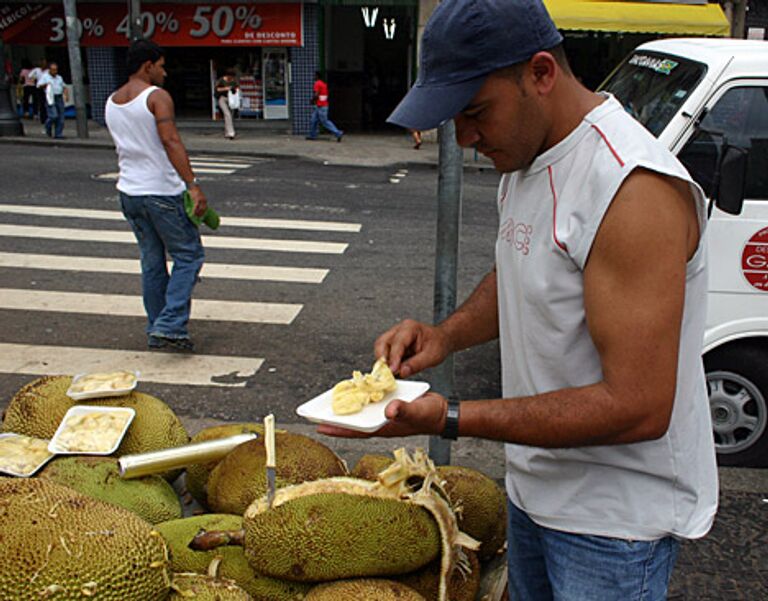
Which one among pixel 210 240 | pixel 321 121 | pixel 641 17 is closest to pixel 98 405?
pixel 210 240

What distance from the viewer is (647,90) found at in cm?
405

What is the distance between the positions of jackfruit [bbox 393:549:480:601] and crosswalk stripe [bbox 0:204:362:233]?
21.1 ft

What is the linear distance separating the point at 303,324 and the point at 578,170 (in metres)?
4.28

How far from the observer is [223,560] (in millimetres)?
2076

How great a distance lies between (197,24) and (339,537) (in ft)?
62.4

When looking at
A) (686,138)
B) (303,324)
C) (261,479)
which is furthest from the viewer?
(303,324)

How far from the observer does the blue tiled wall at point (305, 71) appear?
18469mm

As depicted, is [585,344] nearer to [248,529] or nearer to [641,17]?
[248,529]

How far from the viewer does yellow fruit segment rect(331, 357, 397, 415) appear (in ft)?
5.76

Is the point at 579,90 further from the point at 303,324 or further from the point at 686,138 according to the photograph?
the point at 303,324

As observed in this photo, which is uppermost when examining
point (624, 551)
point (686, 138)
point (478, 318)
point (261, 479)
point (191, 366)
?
point (686, 138)

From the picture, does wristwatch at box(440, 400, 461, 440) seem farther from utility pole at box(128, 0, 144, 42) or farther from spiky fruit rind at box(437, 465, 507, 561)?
utility pole at box(128, 0, 144, 42)

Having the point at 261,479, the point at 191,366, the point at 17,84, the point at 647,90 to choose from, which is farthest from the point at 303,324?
the point at 17,84

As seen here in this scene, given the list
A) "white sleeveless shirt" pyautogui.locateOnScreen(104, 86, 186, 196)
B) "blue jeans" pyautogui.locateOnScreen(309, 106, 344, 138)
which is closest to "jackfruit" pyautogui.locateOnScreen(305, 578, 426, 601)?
"white sleeveless shirt" pyautogui.locateOnScreen(104, 86, 186, 196)
